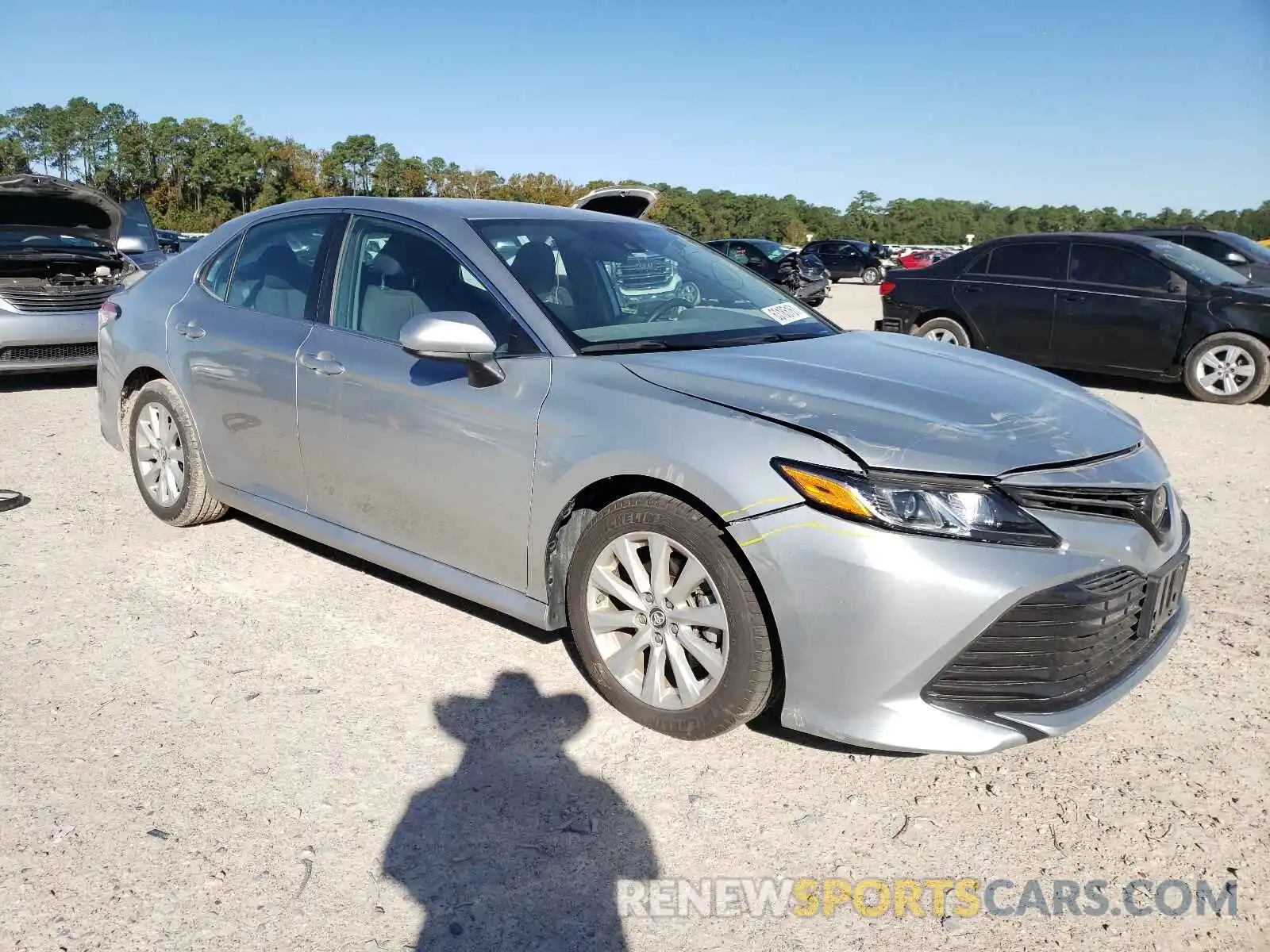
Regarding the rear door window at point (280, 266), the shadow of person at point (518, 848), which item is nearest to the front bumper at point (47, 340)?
the rear door window at point (280, 266)

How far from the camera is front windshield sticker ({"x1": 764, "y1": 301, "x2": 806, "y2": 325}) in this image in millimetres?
3854

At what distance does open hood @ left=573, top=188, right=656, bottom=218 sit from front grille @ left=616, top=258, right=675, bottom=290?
427 centimetres

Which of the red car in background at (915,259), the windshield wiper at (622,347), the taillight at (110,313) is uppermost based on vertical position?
the red car in background at (915,259)

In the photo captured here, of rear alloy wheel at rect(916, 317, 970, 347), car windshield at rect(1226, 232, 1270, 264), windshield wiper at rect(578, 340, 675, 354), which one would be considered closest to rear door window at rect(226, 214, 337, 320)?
windshield wiper at rect(578, 340, 675, 354)

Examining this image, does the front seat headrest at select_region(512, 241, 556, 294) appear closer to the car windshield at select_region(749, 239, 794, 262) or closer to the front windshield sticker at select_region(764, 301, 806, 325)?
the front windshield sticker at select_region(764, 301, 806, 325)

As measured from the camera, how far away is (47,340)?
8312 millimetres

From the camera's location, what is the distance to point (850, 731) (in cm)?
260

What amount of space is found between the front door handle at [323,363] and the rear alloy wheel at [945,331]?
25.3ft

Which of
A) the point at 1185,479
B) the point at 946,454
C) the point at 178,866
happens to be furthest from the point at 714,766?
the point at 1185,479

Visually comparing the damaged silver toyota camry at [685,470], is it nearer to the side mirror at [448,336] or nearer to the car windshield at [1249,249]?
the side mirror at [448,336]

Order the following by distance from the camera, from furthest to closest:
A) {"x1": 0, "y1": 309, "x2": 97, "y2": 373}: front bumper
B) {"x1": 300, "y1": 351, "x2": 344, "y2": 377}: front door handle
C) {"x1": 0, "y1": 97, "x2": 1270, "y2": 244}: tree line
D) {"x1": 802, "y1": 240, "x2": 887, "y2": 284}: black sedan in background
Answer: {"x1": 0, "y1": 97, "x2": 1270, "y2": 244}: tree line, {"x1": 802, "y1": 240, "x2": 887, "y2": 284}: black sedan in background, {"x1": 0, "y1": 309, "x2": 97, "y2": 373}: front bumper, {"x1": 300, "y1": 351, "x2": 344, "y2": 377}: front door handle

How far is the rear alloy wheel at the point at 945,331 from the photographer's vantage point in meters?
10.2

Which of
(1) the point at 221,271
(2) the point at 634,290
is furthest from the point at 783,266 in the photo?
(2) the point at 634,290

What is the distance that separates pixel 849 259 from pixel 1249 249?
25.9 meters
